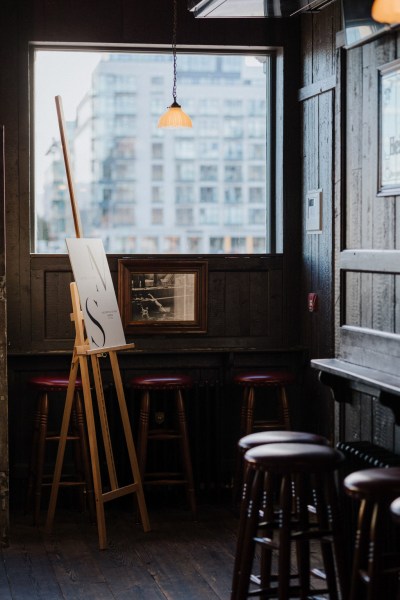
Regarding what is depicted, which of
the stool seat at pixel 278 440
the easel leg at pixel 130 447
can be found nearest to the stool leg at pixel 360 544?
the stool seat at pixel 278 440

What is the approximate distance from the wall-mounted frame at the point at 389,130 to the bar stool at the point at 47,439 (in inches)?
89.6

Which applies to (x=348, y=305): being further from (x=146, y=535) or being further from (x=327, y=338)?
(x=146, y=535)

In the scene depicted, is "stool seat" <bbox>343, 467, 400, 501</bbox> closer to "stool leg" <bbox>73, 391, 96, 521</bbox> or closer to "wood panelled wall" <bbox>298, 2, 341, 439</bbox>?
"wood panelled wall" <bbox>298, 2, 341, 439</bbox>

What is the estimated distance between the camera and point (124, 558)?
4.87m

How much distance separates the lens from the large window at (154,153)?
607 cm

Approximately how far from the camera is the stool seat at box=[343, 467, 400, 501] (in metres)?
3.08

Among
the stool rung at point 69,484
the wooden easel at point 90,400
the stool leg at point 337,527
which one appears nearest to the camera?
the stool leg at point 337,527

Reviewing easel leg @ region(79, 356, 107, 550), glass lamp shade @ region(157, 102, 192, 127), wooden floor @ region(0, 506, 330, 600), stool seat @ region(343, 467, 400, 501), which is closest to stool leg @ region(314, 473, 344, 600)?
stool seat @ region(343, 467, 400, 501)

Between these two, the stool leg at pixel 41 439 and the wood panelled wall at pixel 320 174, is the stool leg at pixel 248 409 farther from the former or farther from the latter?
the stool leg at pixel 41 439

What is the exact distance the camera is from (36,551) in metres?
4.99

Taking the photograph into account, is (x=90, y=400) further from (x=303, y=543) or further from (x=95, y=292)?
(x=303, y=543)

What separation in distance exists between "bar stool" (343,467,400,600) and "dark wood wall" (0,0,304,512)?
282 cm

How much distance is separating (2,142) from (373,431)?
240 cm

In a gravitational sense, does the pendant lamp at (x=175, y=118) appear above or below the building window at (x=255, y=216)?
above
